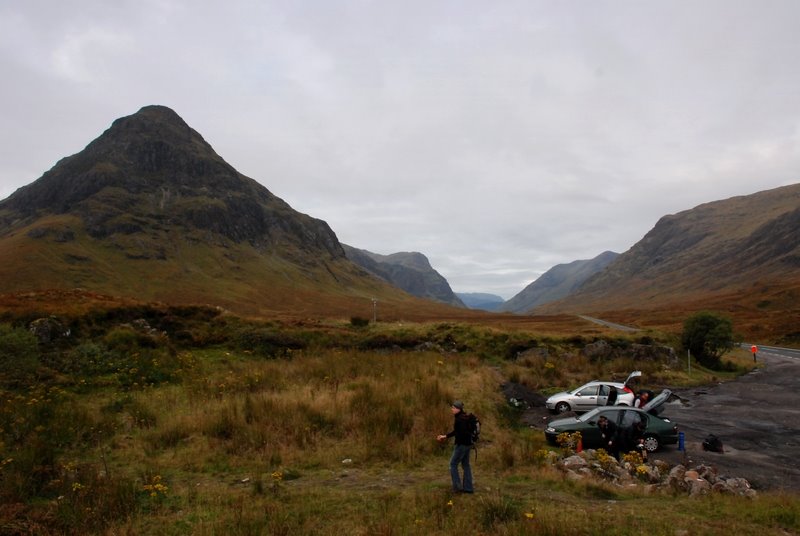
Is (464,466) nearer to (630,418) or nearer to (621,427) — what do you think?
(621,427)

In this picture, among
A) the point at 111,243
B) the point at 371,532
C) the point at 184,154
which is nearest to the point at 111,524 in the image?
the point at 371,532

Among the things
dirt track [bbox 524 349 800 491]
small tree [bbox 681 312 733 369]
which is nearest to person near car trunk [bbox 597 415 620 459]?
dirt track [bbox 524 349 800 491]

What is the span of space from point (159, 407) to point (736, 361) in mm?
45203

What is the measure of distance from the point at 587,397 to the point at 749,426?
6.04 m

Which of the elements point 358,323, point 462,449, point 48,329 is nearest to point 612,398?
point 462,449

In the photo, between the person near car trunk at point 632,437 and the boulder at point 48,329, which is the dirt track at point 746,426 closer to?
the person near car trunk at point 632,437

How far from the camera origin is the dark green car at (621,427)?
1541 cm

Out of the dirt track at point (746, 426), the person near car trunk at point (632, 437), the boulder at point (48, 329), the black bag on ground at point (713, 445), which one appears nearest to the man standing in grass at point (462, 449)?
the person near car trunk at point (632, 437)

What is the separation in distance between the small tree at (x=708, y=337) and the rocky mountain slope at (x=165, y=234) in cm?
7490

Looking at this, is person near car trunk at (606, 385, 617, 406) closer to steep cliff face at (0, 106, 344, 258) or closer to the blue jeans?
the blue jeans

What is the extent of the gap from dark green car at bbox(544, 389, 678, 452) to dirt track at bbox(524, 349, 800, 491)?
436mm

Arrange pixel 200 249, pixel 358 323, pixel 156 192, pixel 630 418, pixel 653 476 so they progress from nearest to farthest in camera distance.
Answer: pixel 653 476, pixel 630 418, pixel 358 323, pixel 200 249, pixel 156 192

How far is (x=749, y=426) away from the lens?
62.8 ft

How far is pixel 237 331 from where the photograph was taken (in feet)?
93.9
